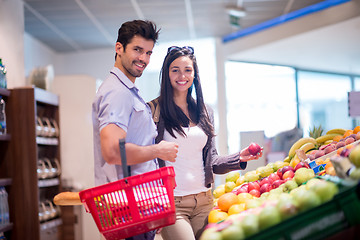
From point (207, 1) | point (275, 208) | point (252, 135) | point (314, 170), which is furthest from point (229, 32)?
point (275, 208)

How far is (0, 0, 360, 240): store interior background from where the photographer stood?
589 cm

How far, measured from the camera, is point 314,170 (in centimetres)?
238

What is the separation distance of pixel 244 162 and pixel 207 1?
4.14 m

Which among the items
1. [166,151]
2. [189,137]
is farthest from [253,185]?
[166,151]

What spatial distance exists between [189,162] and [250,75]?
21.1ft

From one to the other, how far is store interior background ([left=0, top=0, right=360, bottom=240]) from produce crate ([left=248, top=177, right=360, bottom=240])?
4.57m

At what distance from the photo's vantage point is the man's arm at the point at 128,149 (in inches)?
65.7

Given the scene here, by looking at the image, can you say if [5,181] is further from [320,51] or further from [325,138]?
[320,51]

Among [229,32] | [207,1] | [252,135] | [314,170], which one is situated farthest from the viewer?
[229,32]

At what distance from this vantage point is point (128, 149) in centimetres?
168

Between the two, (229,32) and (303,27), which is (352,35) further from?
(229,32)

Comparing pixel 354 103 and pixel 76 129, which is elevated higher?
pixel 354 103

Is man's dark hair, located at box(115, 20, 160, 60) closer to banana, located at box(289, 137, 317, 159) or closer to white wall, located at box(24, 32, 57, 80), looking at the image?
banana, located at box(289, 137, 317, 159)

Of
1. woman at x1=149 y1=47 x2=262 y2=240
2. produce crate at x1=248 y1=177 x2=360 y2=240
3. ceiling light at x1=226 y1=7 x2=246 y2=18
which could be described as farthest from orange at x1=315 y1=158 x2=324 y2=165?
ceiling light at x1=226 y1=7 x2=246 y2=18
